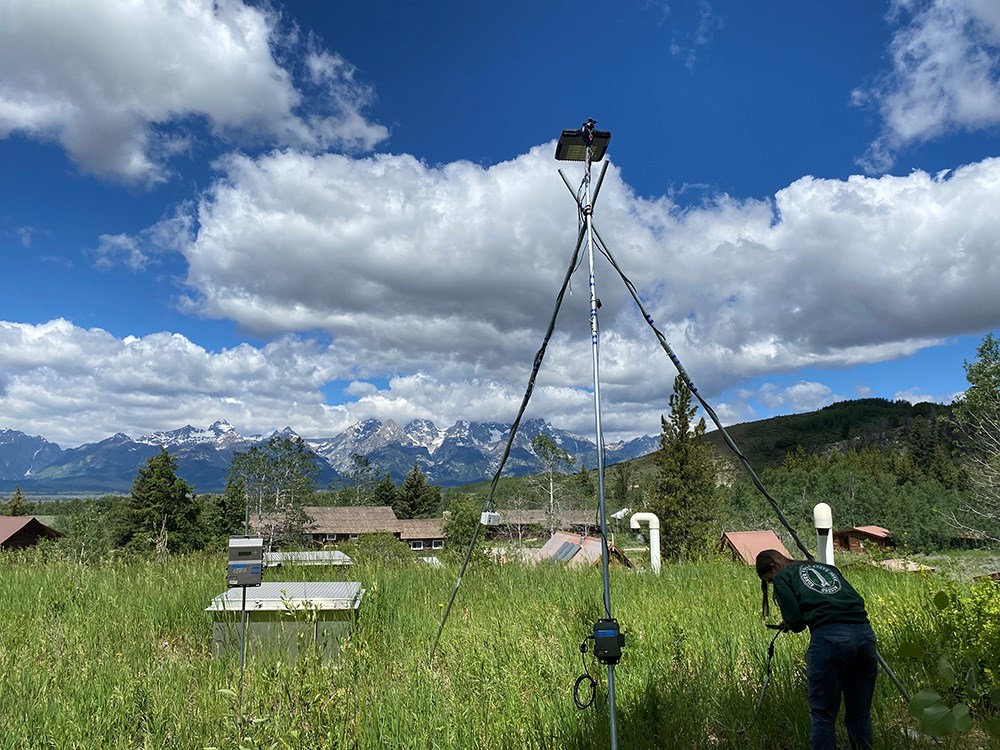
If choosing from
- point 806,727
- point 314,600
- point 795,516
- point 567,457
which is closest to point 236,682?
point 314,600

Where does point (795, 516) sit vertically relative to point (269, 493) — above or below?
below

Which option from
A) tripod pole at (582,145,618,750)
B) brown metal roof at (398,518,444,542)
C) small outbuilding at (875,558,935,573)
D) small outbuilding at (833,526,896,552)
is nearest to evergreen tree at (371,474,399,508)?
brown metal roof at (398,518,444,542)

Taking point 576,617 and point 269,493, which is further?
point 269,493

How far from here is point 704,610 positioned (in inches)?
314

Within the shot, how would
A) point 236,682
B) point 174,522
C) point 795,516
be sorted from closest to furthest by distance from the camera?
point 236,682
point 174,522
point 795,516

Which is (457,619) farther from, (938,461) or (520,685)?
(938,461)

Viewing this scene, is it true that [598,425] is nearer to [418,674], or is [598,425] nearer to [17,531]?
[418,674]

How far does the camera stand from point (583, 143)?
5.72 metres

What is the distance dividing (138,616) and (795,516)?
90422mm

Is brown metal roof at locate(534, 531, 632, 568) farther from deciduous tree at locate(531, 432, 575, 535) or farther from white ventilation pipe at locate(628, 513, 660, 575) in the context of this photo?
deciduous tree at locate(531, 432, 575, 535)

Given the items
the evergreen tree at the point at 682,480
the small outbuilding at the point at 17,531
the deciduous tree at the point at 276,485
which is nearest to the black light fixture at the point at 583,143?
the evergreen tree at the point at 682,480

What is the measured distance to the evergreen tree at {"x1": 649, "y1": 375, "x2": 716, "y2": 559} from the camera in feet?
149

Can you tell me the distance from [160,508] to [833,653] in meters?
59.4

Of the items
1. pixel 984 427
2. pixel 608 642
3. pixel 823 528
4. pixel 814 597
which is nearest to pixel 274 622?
pixel 608 642
